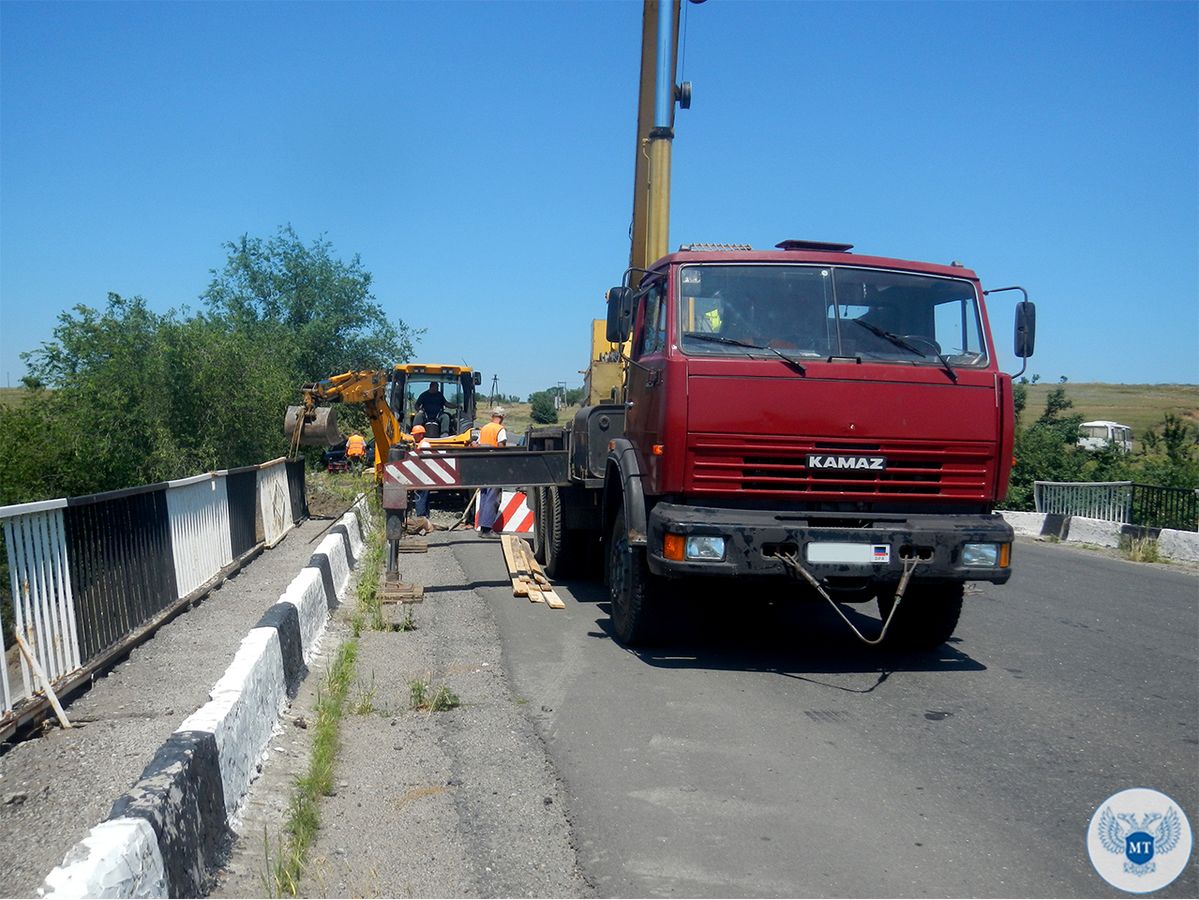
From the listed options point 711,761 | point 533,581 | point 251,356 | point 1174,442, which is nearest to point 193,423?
point 251,356

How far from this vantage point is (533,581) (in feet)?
34.2

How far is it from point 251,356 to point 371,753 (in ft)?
57.8

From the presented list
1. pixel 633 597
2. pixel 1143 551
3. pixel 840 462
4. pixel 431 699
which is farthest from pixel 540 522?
pixel 1143 551

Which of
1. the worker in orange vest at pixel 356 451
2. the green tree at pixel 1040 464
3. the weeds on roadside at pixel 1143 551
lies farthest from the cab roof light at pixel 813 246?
the worker in orange vest at pixel 356 451

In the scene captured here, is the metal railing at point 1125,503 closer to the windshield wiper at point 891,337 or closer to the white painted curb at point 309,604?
the windshield wiper at point 891,337

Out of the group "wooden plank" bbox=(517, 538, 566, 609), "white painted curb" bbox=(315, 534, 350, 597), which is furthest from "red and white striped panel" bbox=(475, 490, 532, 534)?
"white painted curb" bbox=(315, 534, 350, 597)

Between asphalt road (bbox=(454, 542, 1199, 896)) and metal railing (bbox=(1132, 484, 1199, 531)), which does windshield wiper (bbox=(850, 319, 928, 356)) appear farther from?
metal railing (bbox=(1132, 484, 1199, 531))

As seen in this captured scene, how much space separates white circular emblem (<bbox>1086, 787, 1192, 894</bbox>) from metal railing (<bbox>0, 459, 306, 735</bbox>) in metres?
4.99

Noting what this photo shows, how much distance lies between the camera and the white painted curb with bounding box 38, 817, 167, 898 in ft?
8.48

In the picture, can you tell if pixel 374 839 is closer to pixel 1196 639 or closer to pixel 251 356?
pixel 1196 639

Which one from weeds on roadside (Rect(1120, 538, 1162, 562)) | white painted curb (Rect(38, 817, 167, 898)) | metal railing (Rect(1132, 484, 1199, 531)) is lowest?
weeds on roadside (Rect(1120, 538, 1162, 562))

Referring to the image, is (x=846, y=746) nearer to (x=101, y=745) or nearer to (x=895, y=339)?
(x=895, y=339)

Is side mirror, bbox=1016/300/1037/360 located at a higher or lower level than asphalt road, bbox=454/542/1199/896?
higher

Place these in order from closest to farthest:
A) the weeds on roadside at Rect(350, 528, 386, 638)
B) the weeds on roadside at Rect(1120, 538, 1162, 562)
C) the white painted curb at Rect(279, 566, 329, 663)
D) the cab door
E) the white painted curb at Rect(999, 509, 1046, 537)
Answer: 1. the white painted curb at Rect(279, 566, 329, 663)
2. the cab door
3. the weeds on roadside at Rect(350, 528, 386, 638)
4. the weeds on roadside at Rect(1120, 538, 1162, 562)
5. the white painted curb at Rect(999, 509, 1046, 537)
